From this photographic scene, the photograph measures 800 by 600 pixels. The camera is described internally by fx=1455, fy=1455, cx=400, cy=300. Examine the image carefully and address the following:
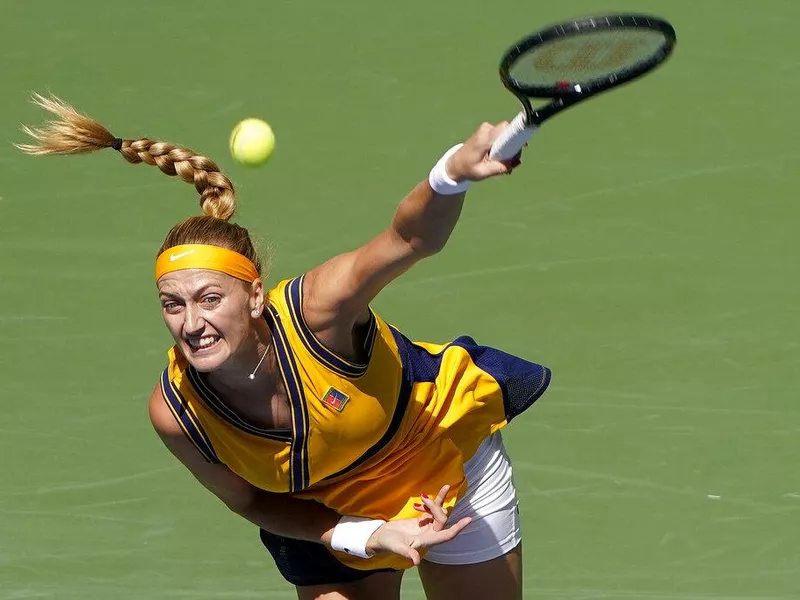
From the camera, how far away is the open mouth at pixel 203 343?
12.1ft

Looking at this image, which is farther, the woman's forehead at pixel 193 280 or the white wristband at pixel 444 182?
the woman's forehead at pixel 193 280

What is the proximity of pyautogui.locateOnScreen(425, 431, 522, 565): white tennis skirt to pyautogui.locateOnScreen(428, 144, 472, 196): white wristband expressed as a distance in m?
1.22

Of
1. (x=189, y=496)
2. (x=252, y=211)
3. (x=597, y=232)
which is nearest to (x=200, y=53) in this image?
(x=252, y=211)

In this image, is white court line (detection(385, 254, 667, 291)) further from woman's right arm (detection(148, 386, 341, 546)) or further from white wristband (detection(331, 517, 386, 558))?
white wristband (detection(331, 517, 386, 558))

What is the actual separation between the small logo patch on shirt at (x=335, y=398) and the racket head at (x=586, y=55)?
0.95 m

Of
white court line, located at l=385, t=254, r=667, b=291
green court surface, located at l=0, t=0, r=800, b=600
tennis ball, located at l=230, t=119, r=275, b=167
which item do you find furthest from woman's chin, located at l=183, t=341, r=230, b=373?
A: white court line, located at l=385, t=254, r=667, b=291

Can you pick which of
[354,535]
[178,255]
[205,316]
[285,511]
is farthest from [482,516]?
[178,255]

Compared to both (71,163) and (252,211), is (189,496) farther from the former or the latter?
(71,163)

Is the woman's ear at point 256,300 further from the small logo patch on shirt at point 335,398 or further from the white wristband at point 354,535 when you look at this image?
the white wristband at point 354,535

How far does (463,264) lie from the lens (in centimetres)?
666

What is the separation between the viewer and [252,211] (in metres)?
7.06

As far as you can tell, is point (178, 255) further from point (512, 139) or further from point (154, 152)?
point (512, 139)

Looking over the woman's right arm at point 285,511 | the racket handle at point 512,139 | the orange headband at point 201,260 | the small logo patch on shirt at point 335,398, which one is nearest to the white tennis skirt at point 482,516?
the woman's right arm at point 285,511

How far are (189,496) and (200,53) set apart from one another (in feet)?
11.1
